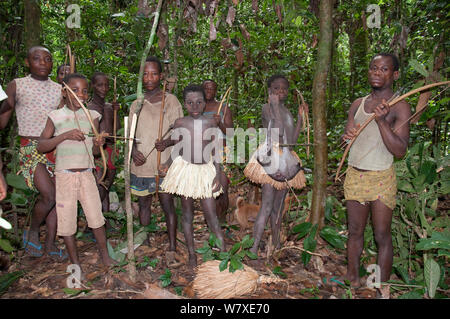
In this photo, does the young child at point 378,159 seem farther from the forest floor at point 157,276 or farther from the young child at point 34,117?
the young child at point 34,117

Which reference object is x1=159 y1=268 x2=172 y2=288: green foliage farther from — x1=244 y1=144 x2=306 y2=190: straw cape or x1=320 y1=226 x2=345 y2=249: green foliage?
x1=320 y1=226 x2=345 y2=249: green foliage

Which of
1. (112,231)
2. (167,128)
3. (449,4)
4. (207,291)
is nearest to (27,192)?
(112,231)

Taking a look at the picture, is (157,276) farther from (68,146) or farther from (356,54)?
(356,54)

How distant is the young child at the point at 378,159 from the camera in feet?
8.14

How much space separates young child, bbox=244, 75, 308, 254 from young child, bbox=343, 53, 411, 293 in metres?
0.58

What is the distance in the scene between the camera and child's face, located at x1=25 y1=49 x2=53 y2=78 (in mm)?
3115

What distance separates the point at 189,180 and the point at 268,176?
74 cm

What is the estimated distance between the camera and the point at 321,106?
3.12 meters

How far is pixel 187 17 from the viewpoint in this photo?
3549 millimetres

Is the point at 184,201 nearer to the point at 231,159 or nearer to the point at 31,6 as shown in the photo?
the point at 231,159

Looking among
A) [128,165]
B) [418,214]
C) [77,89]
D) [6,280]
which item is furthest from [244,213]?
[6,280]

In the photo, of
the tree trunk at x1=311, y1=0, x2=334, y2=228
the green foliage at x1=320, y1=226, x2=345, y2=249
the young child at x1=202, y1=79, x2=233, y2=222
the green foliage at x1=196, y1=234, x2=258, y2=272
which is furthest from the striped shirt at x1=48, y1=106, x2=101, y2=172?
the green foliage at x1=320, y1=226, x2=345, y2=249

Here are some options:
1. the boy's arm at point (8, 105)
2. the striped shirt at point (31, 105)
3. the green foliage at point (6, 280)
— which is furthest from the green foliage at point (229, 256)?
the boy's arm at point (8, 105)

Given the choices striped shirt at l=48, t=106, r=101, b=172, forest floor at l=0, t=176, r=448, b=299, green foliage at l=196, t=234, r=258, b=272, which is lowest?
forest floor at l=0, t=176, r=448, b=299
